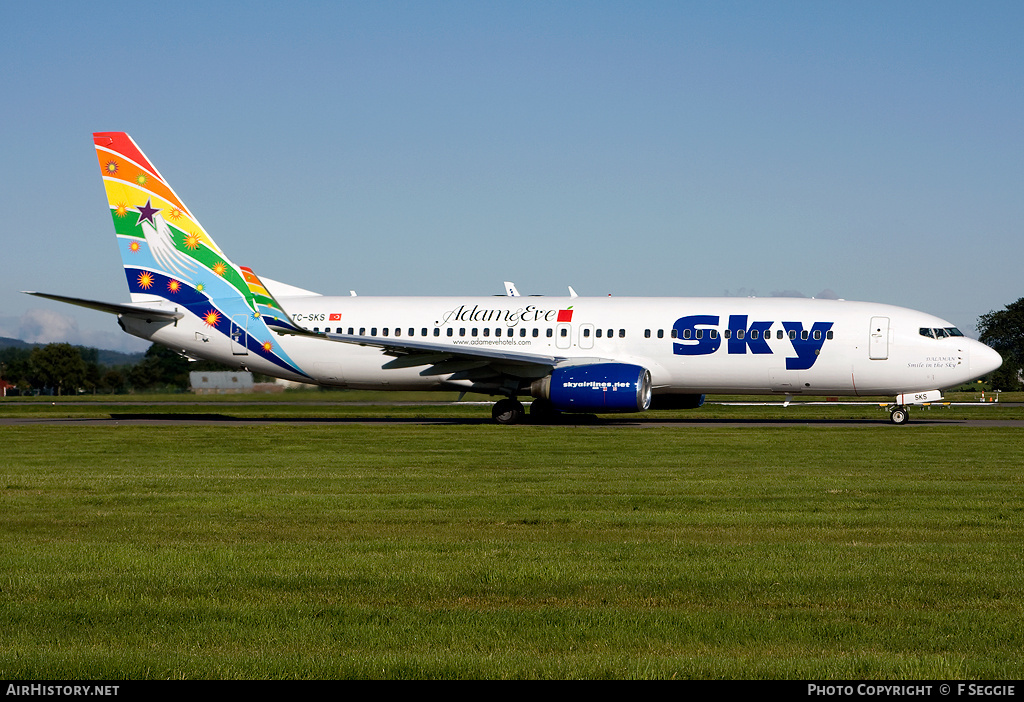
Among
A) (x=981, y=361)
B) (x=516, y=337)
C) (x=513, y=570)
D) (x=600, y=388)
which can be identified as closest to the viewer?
(x=513, y=570)

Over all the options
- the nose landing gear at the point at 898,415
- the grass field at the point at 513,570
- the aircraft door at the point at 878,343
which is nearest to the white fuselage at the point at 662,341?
the aircraft door at the point at 878,343

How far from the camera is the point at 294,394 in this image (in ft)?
144

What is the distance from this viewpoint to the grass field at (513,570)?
6461 millimetres

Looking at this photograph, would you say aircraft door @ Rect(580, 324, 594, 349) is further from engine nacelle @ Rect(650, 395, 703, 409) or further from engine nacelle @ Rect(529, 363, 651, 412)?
engine nacelle @ Rect(650, 395, 703, 409)

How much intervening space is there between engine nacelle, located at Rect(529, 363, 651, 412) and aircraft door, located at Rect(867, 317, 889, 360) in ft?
21.5

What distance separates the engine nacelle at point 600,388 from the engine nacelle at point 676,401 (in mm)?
4423

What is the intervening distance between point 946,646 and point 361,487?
9856 millimetres

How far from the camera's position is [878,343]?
30.4 meters

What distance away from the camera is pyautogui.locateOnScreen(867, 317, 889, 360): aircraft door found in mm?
30344

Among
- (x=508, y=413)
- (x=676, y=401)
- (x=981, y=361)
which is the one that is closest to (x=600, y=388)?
(x=508, y=413)

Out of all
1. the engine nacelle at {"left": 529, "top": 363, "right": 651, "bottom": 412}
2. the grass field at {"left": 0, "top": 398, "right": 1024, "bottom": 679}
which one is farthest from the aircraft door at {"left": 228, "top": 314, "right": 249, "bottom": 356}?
the grass field at {"left": 0, "top": 398, "right": 1024, "bottom": 679}

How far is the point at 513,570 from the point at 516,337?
23.7 m

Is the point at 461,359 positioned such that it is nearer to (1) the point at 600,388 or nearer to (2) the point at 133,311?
(1) the point at 600,388

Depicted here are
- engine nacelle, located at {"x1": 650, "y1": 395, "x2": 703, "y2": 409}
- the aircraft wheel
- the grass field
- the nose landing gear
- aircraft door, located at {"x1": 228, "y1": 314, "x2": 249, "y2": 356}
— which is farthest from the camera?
engine nacelle, located at {"x1": 650, "y1": 395, "x2": 703, "y2": 409}
